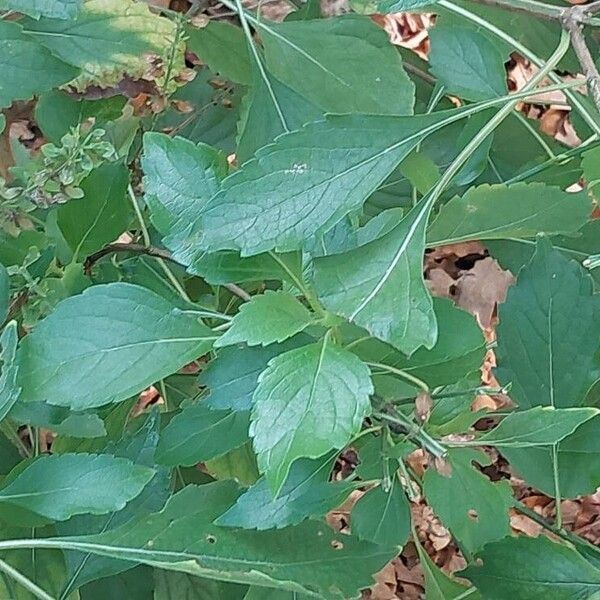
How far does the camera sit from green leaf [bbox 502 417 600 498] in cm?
79

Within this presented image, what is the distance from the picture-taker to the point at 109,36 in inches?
34.0

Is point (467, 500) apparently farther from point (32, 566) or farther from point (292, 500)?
point (32, 566)

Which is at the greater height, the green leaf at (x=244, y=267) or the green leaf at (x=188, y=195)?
the green leaf at (x=188, y=195)

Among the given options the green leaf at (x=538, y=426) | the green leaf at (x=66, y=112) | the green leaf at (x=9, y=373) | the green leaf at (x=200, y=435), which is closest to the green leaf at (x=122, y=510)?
the green leaf at (x=200, y=435)

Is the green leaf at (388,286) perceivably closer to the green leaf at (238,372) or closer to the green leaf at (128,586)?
the green leaf at (238,372)

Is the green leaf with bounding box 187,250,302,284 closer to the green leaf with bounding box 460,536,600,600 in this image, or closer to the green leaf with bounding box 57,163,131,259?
the green leaf with bounding box 57,163,131,259

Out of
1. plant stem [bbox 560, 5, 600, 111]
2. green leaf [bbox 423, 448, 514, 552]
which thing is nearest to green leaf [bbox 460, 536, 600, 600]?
green leaf [bbox 423, 448, 514, 552]

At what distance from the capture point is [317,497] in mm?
632

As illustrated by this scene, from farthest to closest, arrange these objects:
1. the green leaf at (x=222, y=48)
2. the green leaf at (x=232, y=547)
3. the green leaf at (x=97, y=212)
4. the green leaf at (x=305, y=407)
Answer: the green leaf at (x=222, y=48)
the green leaf at (x=97, y=212)
the green leaf at (x=232, y=547)
the green leaf at (x=305, y=407)

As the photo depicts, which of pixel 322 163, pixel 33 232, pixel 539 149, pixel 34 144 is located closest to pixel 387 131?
pixel 322 163

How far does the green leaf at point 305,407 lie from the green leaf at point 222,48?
531 millimetres

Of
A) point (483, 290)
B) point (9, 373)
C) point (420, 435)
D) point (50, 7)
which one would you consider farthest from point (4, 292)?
point (483, 290)

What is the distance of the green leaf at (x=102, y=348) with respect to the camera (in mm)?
583

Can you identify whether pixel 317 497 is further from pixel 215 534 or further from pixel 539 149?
pixel 539 149
